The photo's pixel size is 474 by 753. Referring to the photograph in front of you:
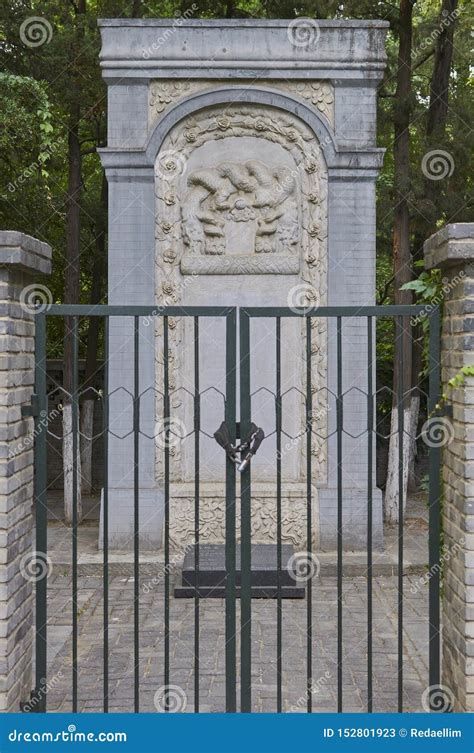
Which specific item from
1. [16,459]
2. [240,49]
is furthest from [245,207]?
[16,459]

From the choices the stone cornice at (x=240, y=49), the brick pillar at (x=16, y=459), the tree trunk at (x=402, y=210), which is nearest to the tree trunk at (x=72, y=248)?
the stone cornice at (x=240, y=49)

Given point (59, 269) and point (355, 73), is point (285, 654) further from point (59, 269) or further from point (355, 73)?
point (59, 269)

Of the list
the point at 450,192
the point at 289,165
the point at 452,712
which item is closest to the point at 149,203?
the point at 289,165

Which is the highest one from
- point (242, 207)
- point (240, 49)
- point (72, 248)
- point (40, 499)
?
point (240, 49)

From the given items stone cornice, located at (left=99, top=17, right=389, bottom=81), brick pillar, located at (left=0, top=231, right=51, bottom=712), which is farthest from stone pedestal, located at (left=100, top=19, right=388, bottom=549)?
brick pillar, located at (left=0, top=231, right=51, bottom=712)

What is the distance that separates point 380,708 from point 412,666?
910mm

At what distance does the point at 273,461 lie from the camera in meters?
9.05

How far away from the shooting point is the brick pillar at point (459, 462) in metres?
3.88

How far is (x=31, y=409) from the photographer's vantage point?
4148 millimetres

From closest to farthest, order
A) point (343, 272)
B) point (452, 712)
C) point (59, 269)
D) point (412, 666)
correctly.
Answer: point (452, 712) → point (412, 666) → point (343, 272) → point (59, 269)

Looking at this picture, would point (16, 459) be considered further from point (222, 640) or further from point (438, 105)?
point (438, 105)

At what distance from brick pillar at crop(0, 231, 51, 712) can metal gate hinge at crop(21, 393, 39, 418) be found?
0.03m

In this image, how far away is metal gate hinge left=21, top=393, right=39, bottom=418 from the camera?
162 inches

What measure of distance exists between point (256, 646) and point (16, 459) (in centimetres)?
294
